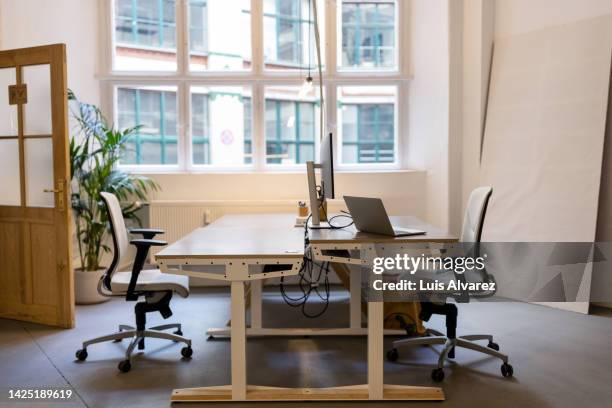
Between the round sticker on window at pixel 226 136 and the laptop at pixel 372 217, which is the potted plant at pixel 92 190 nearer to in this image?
the round sticker on window at pixel 226 136

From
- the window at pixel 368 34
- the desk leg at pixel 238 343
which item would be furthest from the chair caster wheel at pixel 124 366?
the window at pixel 368 34

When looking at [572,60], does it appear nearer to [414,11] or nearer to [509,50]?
[509,50]

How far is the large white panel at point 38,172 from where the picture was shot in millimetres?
4055

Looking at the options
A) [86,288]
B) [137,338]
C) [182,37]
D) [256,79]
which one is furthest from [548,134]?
[86,288]

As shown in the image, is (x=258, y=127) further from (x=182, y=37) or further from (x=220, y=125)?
(x=182, y=37)

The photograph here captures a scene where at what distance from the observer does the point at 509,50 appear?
4973mm

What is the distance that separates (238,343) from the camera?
8.63 feet

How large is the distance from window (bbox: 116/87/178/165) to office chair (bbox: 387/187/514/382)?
3.52m

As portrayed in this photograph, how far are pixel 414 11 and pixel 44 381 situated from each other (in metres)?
4.81

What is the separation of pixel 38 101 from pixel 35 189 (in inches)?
25.5

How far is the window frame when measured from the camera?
5770 mm

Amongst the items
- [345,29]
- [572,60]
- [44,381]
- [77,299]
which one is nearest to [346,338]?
[44,381]

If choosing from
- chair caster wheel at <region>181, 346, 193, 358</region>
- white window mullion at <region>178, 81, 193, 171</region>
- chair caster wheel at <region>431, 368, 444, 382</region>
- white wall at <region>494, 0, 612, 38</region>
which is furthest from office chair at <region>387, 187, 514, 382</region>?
white window mullion at <region>178, 81, 193, 171</region>

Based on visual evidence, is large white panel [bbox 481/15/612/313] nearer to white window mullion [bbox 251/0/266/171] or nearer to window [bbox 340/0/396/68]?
window [bbox 340/0/396/68]
